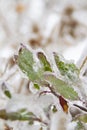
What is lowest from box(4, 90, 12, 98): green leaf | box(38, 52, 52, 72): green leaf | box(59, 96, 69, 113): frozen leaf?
box(59, 96, 69, 113): frozen leaf

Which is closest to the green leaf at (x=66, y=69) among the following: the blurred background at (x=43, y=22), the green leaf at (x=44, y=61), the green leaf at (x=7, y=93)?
the green leaf at (x=44, y=61)

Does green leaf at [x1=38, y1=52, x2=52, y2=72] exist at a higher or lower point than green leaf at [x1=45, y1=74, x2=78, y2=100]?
higher

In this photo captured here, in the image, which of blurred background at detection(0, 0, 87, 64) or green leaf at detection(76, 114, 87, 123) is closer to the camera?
green leaf at detection(76, 114, 87, 123)

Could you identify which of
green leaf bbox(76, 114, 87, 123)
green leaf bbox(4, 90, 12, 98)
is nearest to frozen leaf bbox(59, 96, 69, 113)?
green leaf bbox(76, 114, 87, 123)

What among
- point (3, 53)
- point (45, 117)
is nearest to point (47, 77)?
point (45, 117)

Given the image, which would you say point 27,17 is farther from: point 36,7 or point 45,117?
point 45,117

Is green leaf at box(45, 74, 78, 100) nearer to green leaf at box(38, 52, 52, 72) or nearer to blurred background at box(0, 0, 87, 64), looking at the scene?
green leaf at box(38, 52, 52, 72)
